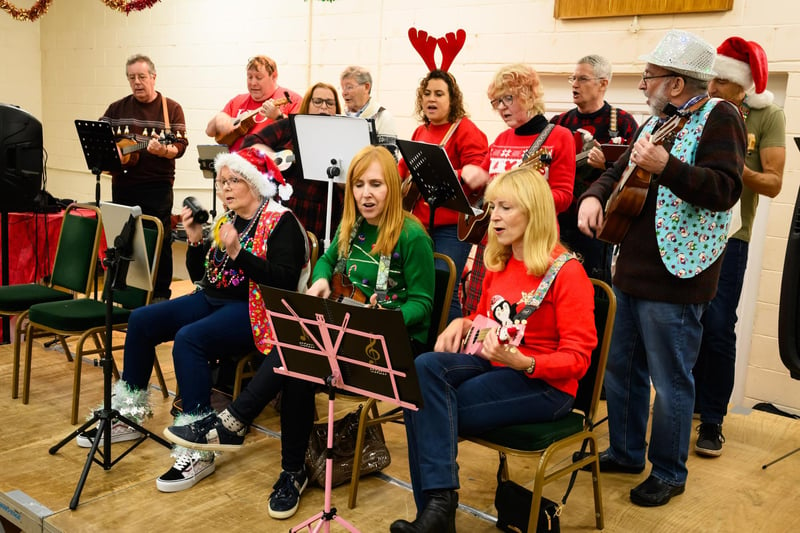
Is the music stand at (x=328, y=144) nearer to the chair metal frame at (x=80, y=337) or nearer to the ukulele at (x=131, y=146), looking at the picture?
the chair metal frame at (x=80, y=337)

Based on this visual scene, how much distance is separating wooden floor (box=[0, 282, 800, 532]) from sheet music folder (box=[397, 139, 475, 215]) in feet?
3.12

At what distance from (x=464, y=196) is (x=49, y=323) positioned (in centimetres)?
177

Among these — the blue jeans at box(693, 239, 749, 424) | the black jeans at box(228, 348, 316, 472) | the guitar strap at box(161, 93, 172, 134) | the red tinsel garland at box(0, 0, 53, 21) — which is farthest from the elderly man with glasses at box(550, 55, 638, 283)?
the red tinsel garland at box(0, 0, 53, 21)

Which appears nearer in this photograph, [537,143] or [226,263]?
[226,263]

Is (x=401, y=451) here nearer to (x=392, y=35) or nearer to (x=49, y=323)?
(x=49, y=323)

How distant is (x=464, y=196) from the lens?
2.89m

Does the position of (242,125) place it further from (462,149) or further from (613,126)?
(613,126)

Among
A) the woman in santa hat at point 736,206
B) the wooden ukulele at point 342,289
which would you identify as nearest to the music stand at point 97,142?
the wooden ukulele at point 342,289

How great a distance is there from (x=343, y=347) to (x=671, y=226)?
3.60 ft

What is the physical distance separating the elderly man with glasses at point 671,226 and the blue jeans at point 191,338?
1276mm

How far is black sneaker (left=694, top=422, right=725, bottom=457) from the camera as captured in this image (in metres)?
2.94

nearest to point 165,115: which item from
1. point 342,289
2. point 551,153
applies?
point 342,289

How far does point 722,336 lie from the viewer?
3025mm

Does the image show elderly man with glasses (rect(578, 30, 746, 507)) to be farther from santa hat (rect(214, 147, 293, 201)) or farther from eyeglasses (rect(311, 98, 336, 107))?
eyeglasses (rect(311, 98, 336, 107))
